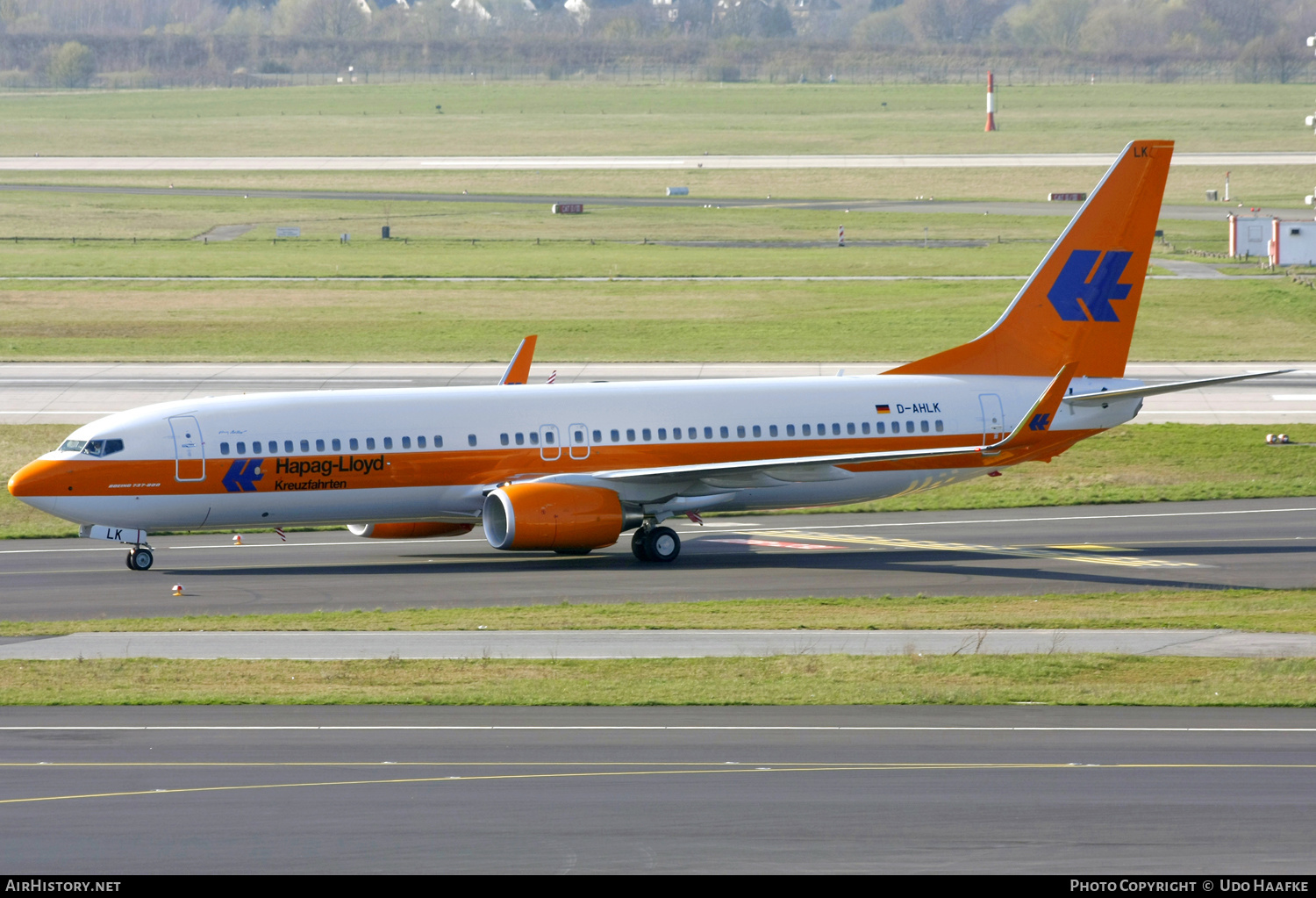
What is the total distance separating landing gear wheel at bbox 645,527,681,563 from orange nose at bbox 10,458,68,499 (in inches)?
506

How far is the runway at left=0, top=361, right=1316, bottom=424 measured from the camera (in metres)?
57.0

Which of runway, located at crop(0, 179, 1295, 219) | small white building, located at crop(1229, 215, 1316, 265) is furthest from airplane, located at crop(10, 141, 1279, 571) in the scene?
runway, located at crop(0, 179, 1295, 219)

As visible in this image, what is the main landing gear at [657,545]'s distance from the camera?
38.6 m

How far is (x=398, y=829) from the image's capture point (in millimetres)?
18219

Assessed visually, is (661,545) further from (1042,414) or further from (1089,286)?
(1089,286)

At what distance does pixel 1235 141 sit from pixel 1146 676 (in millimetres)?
167714

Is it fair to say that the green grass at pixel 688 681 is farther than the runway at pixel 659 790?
Yes

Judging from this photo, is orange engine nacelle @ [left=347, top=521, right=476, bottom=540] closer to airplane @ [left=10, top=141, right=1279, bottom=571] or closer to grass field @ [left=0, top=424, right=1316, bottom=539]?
airplane @ [left=10, top=141, right=1279, bottom=571]

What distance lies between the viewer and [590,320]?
81.0 meters

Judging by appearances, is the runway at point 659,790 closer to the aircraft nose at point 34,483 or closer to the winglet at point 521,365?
the aircraft nose at point 34,483

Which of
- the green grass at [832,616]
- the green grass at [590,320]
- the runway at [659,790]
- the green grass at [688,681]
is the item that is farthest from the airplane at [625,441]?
the green grass at [590,320]

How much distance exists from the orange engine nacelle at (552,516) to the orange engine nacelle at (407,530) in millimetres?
2836
